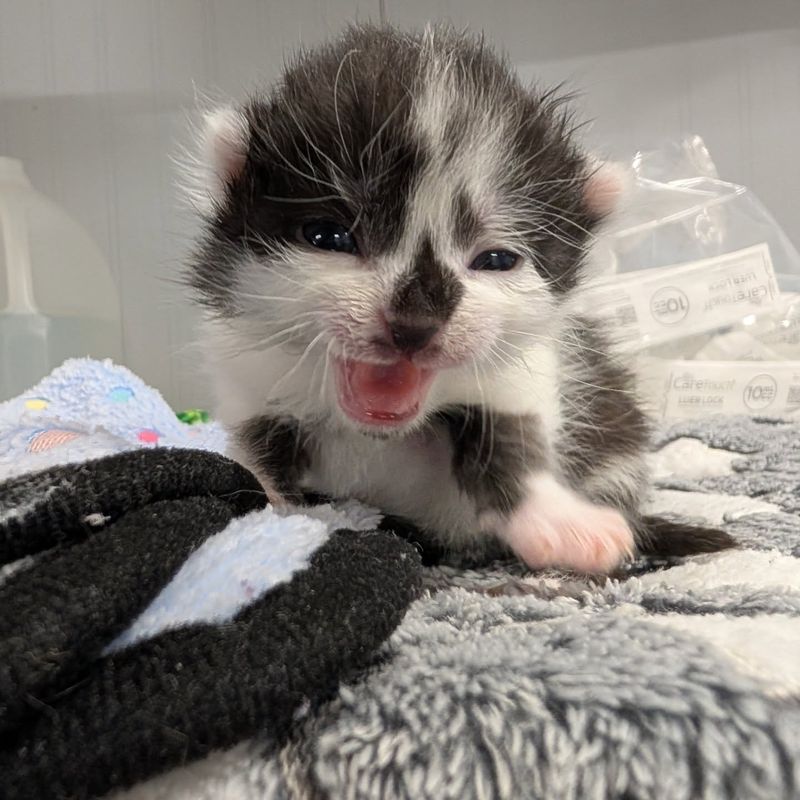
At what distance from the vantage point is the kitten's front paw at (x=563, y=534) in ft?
2.52

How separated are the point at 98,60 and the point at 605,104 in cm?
138

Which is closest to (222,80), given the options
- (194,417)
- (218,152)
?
(194,417)

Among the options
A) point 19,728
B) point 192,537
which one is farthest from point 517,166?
point 19,728

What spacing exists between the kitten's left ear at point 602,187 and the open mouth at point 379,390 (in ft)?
1.17

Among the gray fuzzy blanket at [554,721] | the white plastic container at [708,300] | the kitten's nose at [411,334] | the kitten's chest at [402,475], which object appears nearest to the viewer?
the gray fuzzy blanket at [554,721]

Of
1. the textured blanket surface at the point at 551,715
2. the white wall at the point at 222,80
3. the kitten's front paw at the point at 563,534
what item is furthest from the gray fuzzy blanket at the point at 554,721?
the white wall at the point at 222,80

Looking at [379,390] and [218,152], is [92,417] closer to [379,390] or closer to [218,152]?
[218,152]

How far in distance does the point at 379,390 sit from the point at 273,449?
0.24 metres

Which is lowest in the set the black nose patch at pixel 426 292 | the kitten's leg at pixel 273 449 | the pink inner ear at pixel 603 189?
the kitten's leg at pixel 273 449

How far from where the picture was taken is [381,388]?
72 centimetres

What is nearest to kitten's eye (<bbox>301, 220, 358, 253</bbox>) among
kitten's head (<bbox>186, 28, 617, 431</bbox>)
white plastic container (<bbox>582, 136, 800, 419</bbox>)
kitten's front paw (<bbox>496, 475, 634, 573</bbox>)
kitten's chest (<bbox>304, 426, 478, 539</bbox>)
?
kitten's head (<bbox>186, 28, 617, 431</bbox>)

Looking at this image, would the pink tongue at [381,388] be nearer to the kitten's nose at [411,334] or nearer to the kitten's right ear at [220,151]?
the kitten's nose at [411,334]

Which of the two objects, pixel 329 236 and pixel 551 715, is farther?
pixel 329 236

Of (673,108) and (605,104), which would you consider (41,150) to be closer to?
(605,104)
